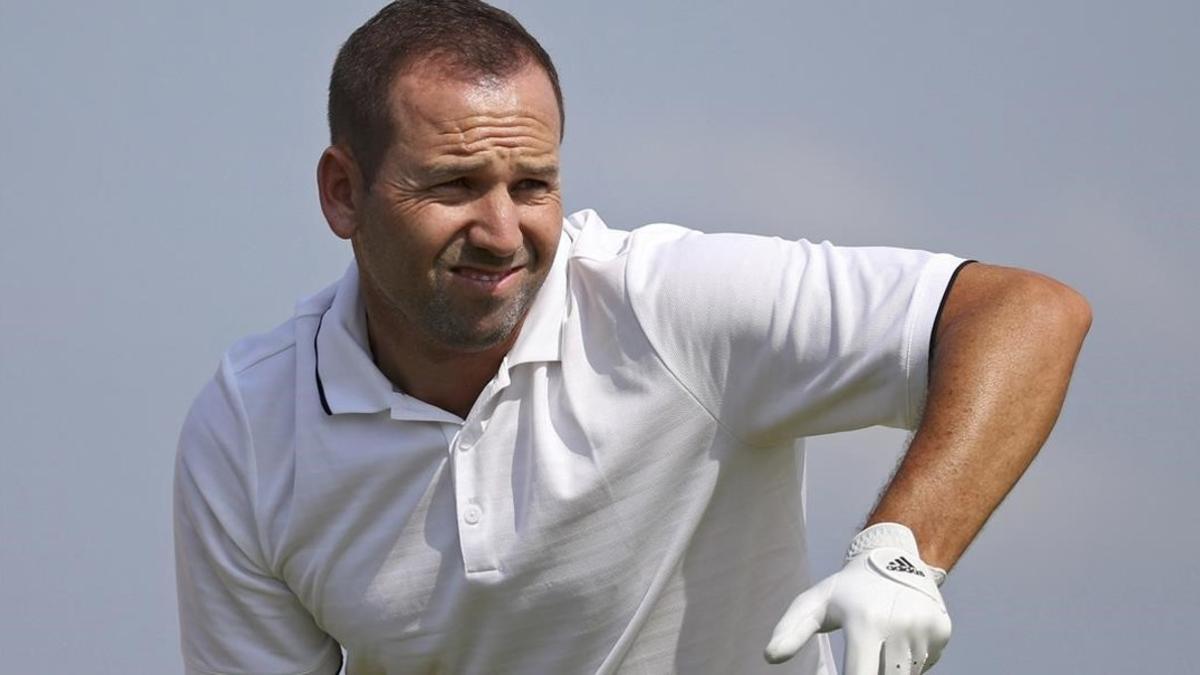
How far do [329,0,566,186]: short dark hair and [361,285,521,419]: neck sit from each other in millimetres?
314

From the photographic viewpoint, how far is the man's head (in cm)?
470

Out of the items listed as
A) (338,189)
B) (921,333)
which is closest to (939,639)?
(921,333)

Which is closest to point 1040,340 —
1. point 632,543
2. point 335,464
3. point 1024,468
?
point 1024,468

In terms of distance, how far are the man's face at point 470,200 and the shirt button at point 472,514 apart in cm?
31

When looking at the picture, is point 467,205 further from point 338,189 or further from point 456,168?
point 338,189

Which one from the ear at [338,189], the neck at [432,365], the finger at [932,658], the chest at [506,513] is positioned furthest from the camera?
the ear at [338,189]

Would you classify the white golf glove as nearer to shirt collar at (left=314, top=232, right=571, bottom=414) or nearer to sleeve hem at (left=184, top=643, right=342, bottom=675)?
shirt collar at (left=314, top=232, right=571, bottom=414)

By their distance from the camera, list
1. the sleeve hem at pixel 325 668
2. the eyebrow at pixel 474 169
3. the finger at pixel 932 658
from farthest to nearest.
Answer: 1. the sleeve hem at pixel 325 668
2. the eyebrow at pixel 474 169
3. the finger at pixel 932 658

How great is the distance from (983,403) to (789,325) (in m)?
0.47

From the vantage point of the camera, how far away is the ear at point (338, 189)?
198 inches

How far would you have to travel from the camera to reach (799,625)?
381 cm

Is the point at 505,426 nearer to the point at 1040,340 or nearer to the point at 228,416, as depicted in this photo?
the point at 228,416

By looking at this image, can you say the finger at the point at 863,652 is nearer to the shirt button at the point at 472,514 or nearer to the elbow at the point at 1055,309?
the elbow at the point at 1055,309

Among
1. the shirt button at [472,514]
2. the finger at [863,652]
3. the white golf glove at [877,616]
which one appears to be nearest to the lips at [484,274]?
the shirt button at [472,514]
